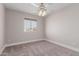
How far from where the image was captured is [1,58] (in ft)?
2.97

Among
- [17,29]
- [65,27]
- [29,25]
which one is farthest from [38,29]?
[65,27]

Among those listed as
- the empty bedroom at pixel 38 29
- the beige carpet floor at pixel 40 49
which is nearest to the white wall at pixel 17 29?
the empty bedroom at pixel 38 29

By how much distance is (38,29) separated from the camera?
1.32 metres

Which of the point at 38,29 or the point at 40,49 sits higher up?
the point at 38,29

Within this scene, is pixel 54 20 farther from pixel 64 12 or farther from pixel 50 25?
pixel 64 12

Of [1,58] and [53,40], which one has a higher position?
[53,40]

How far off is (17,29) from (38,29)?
1.29 ft

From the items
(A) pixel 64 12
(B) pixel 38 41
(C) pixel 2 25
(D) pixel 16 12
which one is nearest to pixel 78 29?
(A) pixel 64 12

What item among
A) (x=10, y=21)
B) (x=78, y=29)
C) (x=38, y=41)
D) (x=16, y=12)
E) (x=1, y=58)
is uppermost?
(x=16, y=12)

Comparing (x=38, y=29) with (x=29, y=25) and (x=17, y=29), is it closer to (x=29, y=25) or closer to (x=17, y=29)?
(x=29, y=25)

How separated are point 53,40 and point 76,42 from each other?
490mm

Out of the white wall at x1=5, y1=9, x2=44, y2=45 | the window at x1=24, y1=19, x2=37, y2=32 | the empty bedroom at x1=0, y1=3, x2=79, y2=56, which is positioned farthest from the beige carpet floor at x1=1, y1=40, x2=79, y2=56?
the window at x1=24, y1=19, x2=37, y2=32

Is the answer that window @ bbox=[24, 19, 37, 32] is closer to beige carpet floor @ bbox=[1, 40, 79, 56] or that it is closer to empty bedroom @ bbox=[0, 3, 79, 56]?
empty bedroom @ bbox=[0, 3, 79, 56]

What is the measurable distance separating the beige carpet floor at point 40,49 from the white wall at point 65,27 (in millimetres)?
143
